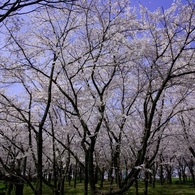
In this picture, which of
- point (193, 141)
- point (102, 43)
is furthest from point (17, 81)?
point (193, 141)

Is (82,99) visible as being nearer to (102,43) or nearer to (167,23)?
(102,43)

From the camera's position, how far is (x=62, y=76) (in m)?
10.4

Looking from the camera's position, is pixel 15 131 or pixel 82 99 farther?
pixel 15 131

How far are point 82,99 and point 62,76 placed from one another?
1390 mm

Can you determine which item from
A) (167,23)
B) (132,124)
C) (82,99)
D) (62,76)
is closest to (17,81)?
(62,76)

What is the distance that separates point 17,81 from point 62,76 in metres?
1.71

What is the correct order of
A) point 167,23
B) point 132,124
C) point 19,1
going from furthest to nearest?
point 132,124
point 167,23
point 19,1

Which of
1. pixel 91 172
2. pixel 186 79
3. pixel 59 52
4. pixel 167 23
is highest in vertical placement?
pixel 167 23

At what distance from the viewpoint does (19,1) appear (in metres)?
3.82

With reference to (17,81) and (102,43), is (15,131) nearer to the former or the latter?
(17,81)

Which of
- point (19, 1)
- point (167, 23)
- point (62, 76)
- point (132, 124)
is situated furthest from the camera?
point (132, 124)

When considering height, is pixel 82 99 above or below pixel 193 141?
above

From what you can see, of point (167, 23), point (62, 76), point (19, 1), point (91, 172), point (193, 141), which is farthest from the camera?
point (193, 141)

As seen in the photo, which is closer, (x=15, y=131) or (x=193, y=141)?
(x=193, y=141)
